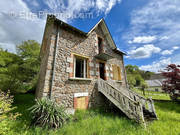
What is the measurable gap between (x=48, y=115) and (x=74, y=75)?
2764mm

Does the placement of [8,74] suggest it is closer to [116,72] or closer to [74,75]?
[74,75]

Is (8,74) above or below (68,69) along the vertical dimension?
below

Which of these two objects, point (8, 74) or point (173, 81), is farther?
point (173, 81)

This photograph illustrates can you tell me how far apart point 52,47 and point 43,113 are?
12.3ft

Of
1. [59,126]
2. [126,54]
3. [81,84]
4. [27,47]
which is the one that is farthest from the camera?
[27,47]

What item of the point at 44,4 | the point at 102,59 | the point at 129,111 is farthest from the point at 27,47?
the point at 129,111

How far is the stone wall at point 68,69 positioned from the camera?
4.52 m

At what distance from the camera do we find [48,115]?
330 cm

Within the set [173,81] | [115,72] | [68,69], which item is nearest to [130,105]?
[68,69]

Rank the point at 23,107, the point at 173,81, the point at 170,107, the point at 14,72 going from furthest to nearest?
1. the point at 173,81
2. the point at 170,107
3. the point at 14,72
4. the point at 23,107

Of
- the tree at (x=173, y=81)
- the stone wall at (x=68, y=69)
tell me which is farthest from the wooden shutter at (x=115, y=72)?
the tree at (x=173, y=81)

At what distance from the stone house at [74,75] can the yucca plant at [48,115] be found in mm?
679

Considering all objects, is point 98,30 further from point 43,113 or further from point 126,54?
point 43,113

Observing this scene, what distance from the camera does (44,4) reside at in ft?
18.2
